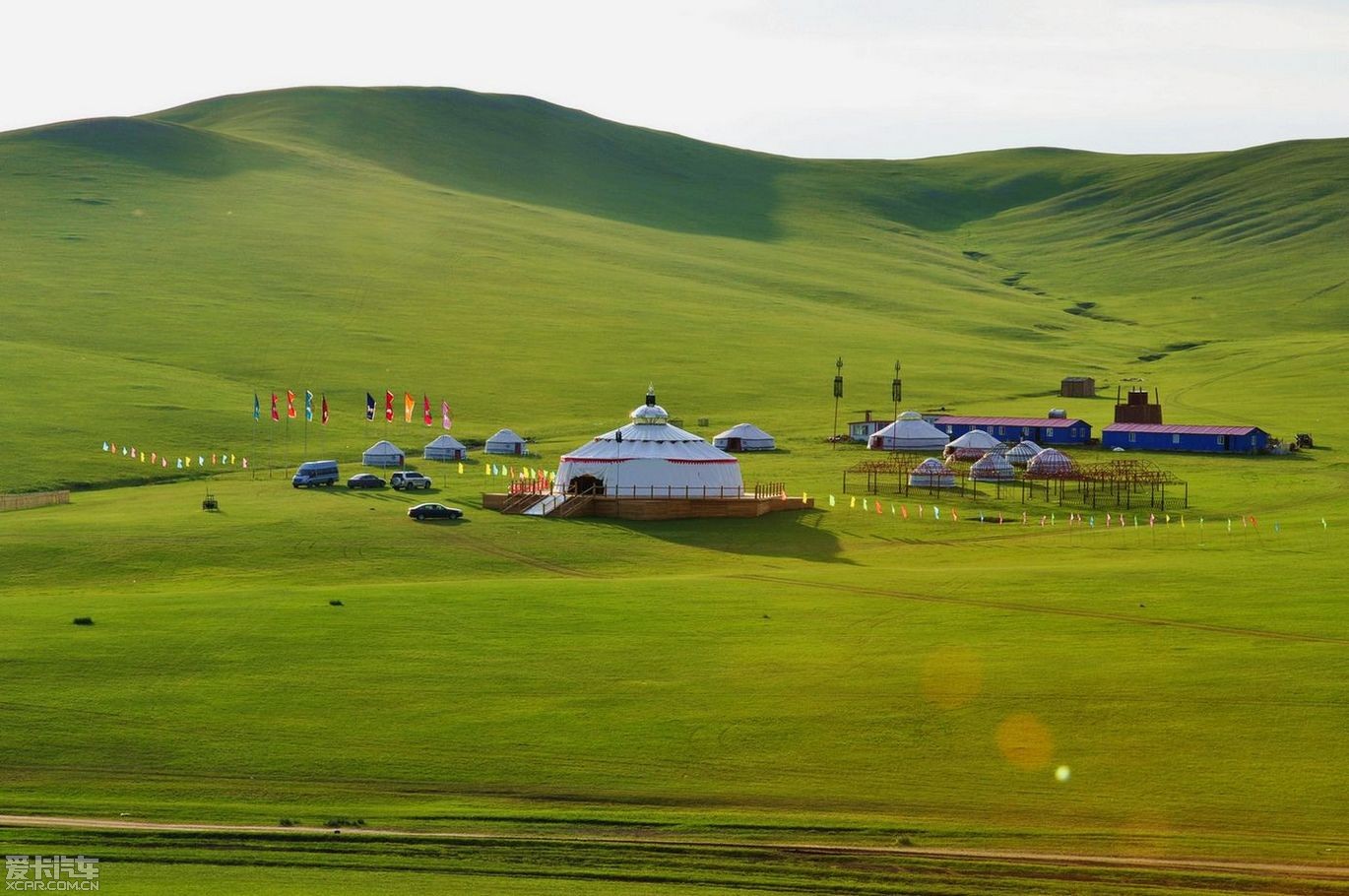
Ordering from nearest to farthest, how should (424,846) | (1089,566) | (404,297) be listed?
(424,846)
(1089,566)
(404,297)

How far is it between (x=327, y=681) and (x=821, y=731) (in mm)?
15671

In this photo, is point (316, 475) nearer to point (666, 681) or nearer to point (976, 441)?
point (976, 441)

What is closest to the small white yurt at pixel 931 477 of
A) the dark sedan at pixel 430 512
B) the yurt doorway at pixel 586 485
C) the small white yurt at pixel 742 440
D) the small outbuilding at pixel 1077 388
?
the yurt doorway at pixel 586 485

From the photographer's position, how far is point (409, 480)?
10006cm

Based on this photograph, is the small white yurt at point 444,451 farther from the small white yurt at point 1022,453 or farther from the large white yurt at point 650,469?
the small white yurt at point 1022,453

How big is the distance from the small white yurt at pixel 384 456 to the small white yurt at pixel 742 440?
25.5 m

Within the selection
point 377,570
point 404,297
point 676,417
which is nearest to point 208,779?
point 377,570

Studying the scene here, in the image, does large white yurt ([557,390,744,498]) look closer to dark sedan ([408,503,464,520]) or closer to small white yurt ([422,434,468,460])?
dark sedan ([408,503,464,520])

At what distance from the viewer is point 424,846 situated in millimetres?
37625

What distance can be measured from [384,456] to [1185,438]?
61.0 meters

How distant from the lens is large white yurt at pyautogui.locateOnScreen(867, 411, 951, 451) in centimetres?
12912

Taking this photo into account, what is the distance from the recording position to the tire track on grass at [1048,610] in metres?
56.0

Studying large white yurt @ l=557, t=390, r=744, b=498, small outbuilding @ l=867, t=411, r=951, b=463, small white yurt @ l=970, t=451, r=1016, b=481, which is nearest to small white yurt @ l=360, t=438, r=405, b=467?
large white yurt @ l=557, t=390, r=744, b=498

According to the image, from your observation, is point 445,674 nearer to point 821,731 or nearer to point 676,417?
point 821,731
